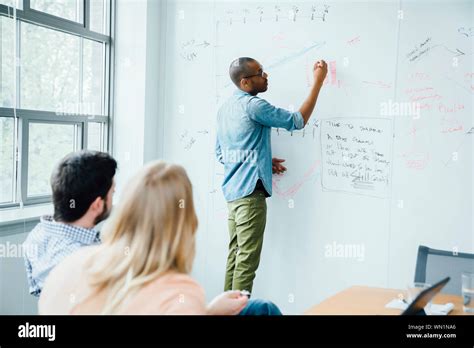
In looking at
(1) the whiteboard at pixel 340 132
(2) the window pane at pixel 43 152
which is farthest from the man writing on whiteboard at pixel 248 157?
(2) the window pane at pixel 43 152

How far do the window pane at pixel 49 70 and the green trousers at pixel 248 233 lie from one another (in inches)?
38.1

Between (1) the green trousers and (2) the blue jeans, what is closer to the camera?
(2) the blue jeans

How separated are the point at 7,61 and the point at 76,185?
1.13 m

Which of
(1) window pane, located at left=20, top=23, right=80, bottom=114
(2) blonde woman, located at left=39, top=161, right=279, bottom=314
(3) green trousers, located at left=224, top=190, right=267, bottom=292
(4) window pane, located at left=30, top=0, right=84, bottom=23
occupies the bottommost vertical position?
(3) green trousers, located at left=224, top=190, right=267, bottom=292

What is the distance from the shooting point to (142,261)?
119 cm

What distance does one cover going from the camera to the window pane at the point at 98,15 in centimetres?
302

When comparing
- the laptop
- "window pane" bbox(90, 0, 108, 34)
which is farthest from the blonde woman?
"window pane" bbox(90, 0, 108, 34)

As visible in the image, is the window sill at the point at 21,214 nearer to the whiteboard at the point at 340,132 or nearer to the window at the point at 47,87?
the window at the point at 47,87

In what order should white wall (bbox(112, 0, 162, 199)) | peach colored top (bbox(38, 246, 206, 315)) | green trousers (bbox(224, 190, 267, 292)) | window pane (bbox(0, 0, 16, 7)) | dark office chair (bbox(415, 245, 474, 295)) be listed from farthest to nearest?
white wall (bbox(112, 0, 162, 199)) → green trousers (bbox(224, 190, 267, 292)) → window pane (bbox(0, 0, 16, 7)) → dark office chair (bbox(415, 245, 474, 295)) → peach colored top (bbox(38, 246, 206, 315))

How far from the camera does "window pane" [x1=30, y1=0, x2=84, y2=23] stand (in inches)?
104

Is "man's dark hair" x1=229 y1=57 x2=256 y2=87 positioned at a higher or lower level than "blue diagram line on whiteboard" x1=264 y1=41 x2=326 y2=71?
lower

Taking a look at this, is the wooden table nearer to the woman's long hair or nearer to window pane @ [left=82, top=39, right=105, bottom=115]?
the woman's long hair

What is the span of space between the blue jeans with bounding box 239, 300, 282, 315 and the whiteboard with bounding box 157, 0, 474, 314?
1611 mm

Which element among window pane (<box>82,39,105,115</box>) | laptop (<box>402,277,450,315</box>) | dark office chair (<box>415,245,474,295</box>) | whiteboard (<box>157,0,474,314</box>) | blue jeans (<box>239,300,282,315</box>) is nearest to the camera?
laptop (<box>402,277,450,315</box>)
